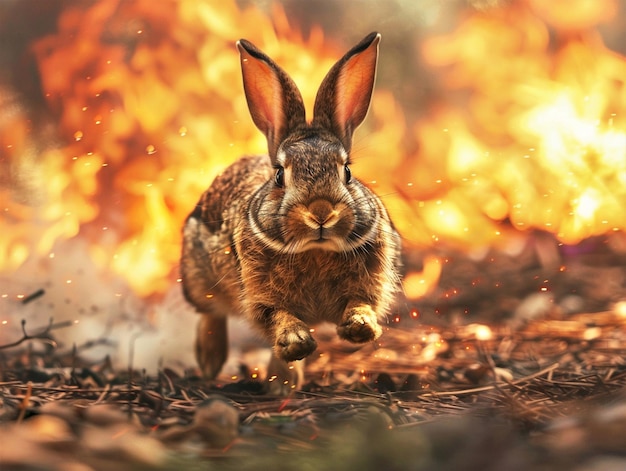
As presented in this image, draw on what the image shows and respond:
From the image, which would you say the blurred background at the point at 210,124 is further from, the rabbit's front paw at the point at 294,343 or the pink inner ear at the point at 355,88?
the rabbit's front paw at the point at 294,343

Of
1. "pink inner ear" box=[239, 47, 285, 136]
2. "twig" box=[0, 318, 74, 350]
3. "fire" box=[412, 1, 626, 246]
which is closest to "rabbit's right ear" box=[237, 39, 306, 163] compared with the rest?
"pink inner ear" box=[239, 47, 285, 136]

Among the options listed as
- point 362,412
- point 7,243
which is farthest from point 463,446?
point 7,243

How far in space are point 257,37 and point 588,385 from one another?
173cm

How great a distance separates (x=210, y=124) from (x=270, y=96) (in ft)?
2.42

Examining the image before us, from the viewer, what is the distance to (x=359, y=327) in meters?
2.02

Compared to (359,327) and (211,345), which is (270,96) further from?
(211,345)

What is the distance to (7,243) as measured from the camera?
3023mm

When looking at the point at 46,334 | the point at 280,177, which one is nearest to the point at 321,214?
the point at 280,177

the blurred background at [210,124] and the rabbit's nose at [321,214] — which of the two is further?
the blurred background at [210,124]

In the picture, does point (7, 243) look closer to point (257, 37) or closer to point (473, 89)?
point (257, 37)

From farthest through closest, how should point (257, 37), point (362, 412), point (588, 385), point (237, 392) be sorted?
point (257, 37)
point (237, 392)
point (588, 385)
point (362, 412)

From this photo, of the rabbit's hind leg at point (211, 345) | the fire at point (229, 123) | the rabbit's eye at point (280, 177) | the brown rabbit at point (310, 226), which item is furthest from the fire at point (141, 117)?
the rabbit's eye at point (280, 177)

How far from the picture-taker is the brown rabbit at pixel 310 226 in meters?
2.02

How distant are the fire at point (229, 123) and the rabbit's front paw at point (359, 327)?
0.79 metres
